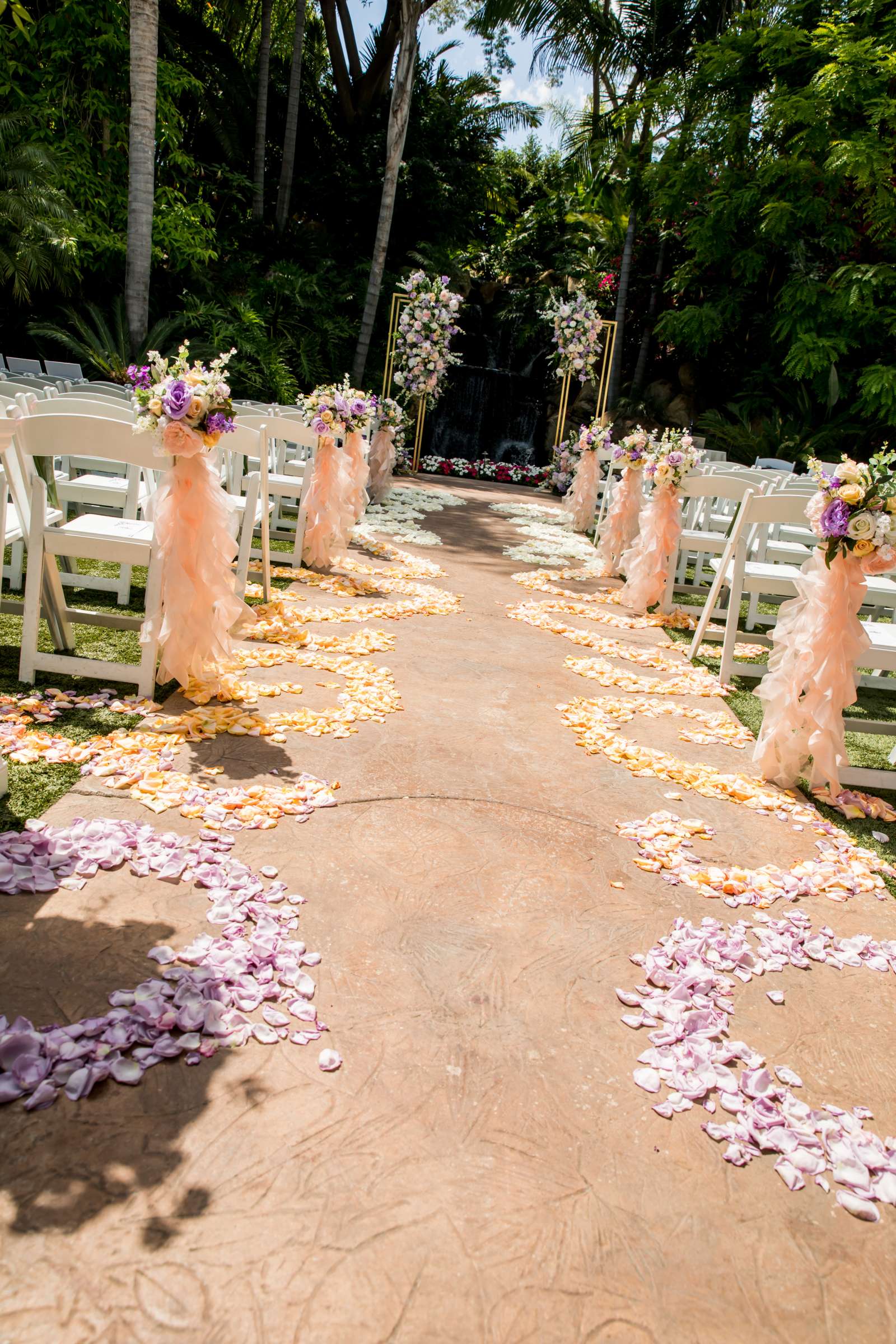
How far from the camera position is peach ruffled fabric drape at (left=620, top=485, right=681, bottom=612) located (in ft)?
23.7

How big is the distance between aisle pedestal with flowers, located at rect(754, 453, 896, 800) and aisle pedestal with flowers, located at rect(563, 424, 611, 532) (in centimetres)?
717

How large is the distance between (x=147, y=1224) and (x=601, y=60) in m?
19.7

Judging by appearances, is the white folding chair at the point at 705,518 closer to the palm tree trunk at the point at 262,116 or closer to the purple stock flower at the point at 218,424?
the purple stock flower at the point at 218,424

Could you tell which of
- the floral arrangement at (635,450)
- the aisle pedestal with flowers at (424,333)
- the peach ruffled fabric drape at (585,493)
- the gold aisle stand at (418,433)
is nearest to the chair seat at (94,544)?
the floral arrangement at (635,450)

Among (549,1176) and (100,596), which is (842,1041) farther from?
(100,596)

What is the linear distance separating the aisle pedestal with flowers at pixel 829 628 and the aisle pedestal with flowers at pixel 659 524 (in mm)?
2709

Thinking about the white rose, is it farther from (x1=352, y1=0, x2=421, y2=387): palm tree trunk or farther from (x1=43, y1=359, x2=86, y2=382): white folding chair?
(x1=352, y1=0, x2=421, y2=387): palm tree trunk

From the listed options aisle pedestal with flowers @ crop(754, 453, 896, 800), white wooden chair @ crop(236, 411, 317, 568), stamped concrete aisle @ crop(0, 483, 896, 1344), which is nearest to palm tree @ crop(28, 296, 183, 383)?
white wooden chair @ crop(236, 411, 317, 568)

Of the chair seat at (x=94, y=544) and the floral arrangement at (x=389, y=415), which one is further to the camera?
the floral arrangement at (x=389, y=415)

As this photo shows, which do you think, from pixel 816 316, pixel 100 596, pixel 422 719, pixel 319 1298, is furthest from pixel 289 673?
pixel 816 316

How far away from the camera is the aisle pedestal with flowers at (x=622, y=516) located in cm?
869

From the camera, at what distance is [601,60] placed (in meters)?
16.7

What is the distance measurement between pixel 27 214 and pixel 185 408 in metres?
10.6

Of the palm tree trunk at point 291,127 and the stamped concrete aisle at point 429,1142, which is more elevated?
the palm tree trunk at point 291,127
